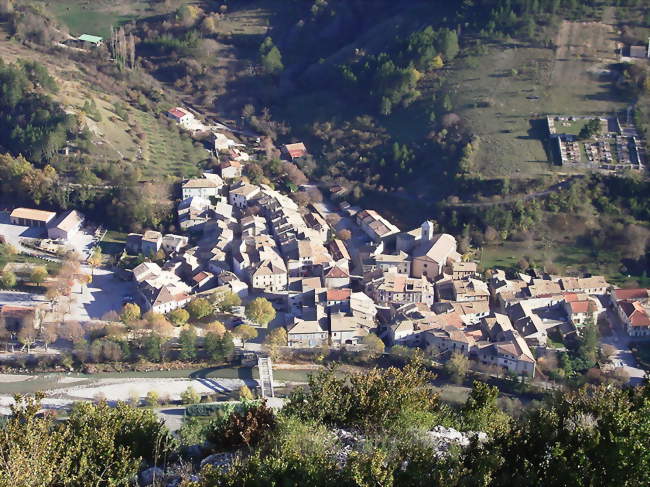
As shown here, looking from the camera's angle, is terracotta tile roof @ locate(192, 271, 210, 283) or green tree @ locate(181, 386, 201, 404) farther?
terracotta tile roof @ locate(192, 271, 210, 283)

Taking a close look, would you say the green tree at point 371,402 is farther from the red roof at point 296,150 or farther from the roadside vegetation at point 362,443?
the red roof at point 296,150

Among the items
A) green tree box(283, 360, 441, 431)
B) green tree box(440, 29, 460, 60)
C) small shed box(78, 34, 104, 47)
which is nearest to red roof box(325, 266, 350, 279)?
green tree box(283, 360, 441, 431)

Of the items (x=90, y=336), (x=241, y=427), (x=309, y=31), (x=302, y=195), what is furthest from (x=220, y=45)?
(x=241, y=427)

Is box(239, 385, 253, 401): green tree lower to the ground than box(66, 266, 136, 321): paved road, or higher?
lower

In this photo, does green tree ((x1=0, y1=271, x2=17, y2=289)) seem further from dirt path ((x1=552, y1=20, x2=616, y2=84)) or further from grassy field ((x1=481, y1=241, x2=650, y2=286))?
dirt path ((x1=552, y1=20, x2=616, y2=84))

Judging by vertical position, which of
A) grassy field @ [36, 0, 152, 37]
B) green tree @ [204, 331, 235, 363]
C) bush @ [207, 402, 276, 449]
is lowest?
bush @ [207, 402, 276, 449]
